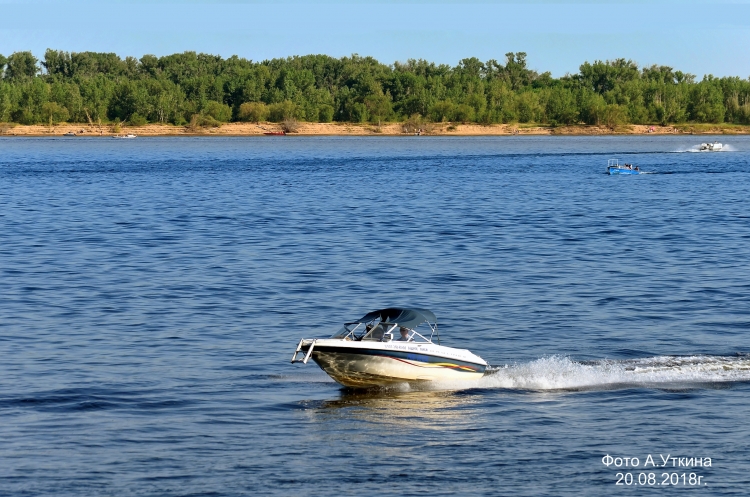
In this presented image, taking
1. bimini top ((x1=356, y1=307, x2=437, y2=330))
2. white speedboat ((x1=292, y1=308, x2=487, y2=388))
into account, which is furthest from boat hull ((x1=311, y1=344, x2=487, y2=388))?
bimini top ((x1=356, y1=307, x2=437, y2=330))

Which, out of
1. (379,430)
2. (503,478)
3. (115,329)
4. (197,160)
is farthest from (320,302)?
(197,160)

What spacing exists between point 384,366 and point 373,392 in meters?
0.86

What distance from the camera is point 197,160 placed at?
180 metres

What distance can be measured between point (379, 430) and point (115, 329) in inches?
584

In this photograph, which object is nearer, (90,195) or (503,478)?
(503,478)

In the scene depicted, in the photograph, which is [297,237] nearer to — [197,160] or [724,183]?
[724,183]

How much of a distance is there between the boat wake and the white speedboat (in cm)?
62

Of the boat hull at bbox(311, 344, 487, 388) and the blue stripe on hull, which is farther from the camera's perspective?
the boat hull at bbox(311, 344, 487, 388)

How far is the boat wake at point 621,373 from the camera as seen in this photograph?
29.6m

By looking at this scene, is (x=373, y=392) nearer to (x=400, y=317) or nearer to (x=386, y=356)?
(x=386, y=356)

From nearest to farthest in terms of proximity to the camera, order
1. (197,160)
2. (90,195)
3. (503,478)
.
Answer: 1. (503,478)
2. (90,195)
3. (197,160)

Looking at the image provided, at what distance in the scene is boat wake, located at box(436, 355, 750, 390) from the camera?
2962 centimetres

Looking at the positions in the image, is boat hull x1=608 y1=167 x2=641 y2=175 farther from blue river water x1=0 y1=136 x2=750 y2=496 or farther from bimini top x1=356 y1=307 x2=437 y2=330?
bimini top x1=356 y1=307 x2=437 y2=330

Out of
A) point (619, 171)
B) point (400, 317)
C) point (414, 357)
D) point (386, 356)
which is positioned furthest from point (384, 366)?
point (619, 171)
